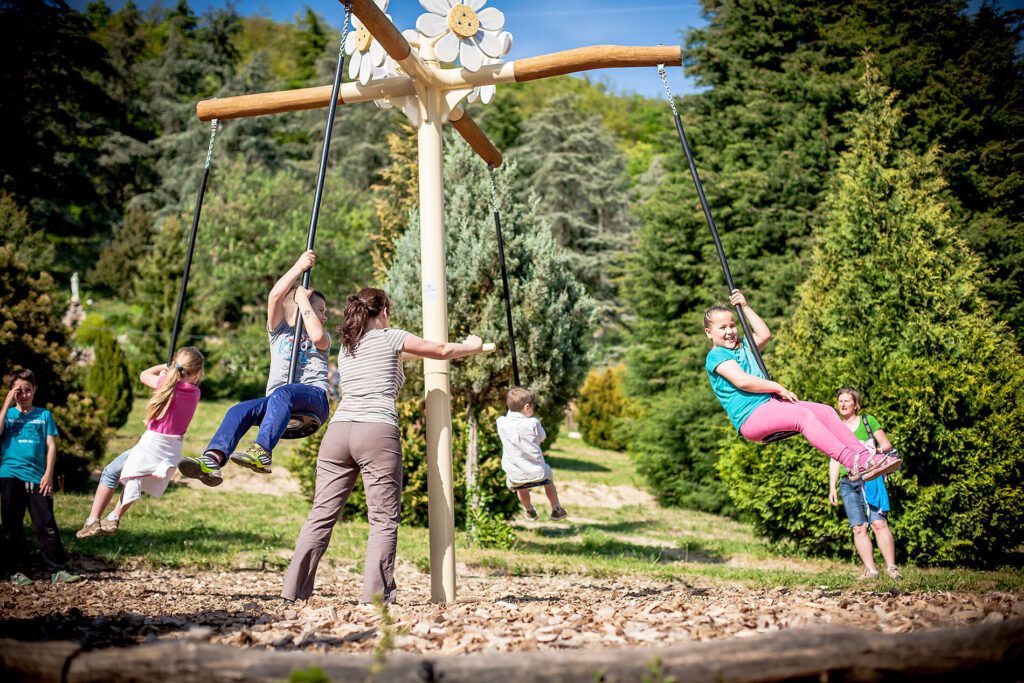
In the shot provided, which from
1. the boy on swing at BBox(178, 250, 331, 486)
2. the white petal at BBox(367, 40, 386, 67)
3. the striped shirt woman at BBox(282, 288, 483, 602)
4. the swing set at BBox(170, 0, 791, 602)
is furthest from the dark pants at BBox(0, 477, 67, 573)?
the white petal at BBox(367, 40, 386, 67)

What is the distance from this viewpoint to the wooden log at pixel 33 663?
7.70ft

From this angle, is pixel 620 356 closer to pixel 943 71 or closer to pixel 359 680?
pixel 943 71

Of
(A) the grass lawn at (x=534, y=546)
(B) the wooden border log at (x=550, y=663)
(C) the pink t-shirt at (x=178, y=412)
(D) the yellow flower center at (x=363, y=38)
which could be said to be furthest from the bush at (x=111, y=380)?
(B) the wooden border log at (x=550, y=663)

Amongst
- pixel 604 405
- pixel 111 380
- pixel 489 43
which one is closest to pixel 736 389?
pixel 489 43

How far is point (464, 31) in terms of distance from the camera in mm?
5668

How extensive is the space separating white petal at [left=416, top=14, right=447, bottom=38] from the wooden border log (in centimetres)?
462

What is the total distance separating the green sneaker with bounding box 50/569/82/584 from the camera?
5977 millimetres

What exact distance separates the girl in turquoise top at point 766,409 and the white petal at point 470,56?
8.18 ft

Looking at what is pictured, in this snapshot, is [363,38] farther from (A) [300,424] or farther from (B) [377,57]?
(A) [300,424]

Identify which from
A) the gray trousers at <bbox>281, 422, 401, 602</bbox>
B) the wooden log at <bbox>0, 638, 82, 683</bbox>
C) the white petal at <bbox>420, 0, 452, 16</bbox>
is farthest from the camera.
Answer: the white petal at <bbox>420, 0, 452, 16</bbox>

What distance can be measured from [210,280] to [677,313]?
1811 centimetres

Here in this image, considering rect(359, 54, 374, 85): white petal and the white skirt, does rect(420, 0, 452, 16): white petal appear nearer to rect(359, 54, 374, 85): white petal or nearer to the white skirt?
rect(359, 54, 374, 85): white petal

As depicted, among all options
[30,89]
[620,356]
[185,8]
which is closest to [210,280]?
[30,89]

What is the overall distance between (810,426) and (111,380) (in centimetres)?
1696
